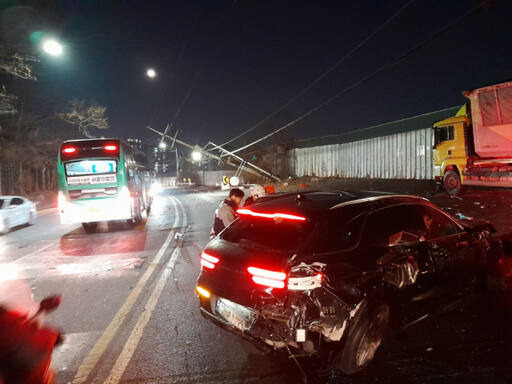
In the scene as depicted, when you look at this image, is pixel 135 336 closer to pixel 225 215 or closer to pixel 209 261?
pixel 209 261

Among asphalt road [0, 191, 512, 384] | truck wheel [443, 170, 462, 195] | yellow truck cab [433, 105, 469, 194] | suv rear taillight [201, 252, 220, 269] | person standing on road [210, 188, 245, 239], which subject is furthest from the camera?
truck wheel [443, 170, 462, 195]

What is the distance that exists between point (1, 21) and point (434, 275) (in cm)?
1924

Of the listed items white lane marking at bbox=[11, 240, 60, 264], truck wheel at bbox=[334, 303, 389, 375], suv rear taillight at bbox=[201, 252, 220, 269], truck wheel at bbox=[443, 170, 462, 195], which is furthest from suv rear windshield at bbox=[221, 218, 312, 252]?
truck wheel at bbox=[443, 170, 462, 195]

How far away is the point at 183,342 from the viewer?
3.81 m

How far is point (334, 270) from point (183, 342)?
197 cm

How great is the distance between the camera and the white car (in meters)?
12.2

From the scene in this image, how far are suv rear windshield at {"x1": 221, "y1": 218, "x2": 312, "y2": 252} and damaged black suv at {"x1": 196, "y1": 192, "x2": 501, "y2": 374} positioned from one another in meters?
0.01

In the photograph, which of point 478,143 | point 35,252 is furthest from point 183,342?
point 478,143

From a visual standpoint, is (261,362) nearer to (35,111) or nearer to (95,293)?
(95,293)

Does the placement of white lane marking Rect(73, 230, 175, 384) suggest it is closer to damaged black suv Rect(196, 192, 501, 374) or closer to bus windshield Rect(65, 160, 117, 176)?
damaged black suv Rect(196, 192, 501, 374)

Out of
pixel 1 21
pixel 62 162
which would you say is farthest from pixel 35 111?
pixel 62 162

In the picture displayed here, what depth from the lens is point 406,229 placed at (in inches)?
149

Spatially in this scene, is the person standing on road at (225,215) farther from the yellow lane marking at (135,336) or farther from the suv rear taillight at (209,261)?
the suv rear taillight at (209,261)

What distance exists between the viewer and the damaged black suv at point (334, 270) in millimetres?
2889
